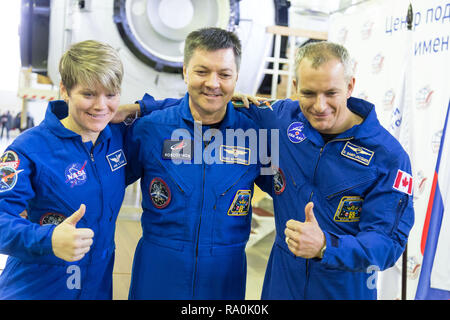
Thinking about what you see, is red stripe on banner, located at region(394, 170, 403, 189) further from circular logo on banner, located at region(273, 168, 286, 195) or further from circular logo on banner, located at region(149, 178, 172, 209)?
circular logo on banner, located at region(149, 178, 172, 209)

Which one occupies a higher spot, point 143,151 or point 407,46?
point 407,46

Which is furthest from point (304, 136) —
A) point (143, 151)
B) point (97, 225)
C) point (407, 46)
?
point (407, 46)

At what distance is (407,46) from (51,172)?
2.46m

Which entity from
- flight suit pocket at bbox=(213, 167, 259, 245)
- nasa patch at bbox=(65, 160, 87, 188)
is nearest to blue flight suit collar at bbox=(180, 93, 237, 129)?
flight suit pocket at bbox=(213, 167, 259, 245)

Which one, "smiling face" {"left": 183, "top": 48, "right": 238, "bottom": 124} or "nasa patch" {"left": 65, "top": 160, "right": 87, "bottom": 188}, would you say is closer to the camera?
"nasa patch" {"left": 65, "top": 160, "right": 87, "bottom": 188}

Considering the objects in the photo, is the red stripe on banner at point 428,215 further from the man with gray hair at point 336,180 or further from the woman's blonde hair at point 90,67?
the woman's blonde hair at point 90,67

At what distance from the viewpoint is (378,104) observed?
340 cm

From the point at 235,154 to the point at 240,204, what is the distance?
8.0 inches

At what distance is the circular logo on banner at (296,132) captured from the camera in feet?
5.50

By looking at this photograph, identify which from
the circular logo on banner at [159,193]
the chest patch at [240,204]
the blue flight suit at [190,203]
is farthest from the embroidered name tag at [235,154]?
the circular logo on banner at [159,193]

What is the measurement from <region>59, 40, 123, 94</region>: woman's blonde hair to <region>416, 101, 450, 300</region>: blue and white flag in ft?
6.63

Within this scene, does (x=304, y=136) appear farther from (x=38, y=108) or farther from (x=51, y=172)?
(x=38, y=108)

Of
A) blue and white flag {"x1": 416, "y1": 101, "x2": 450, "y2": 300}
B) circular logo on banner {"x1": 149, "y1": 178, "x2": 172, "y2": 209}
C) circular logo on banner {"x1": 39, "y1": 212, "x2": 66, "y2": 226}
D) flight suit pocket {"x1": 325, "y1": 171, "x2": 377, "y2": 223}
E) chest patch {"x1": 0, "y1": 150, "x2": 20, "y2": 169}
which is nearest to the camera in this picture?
chest patch {"x1": 0, "y1": 150, "x2": 20, "y2": 169}

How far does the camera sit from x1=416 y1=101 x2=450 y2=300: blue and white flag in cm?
256
